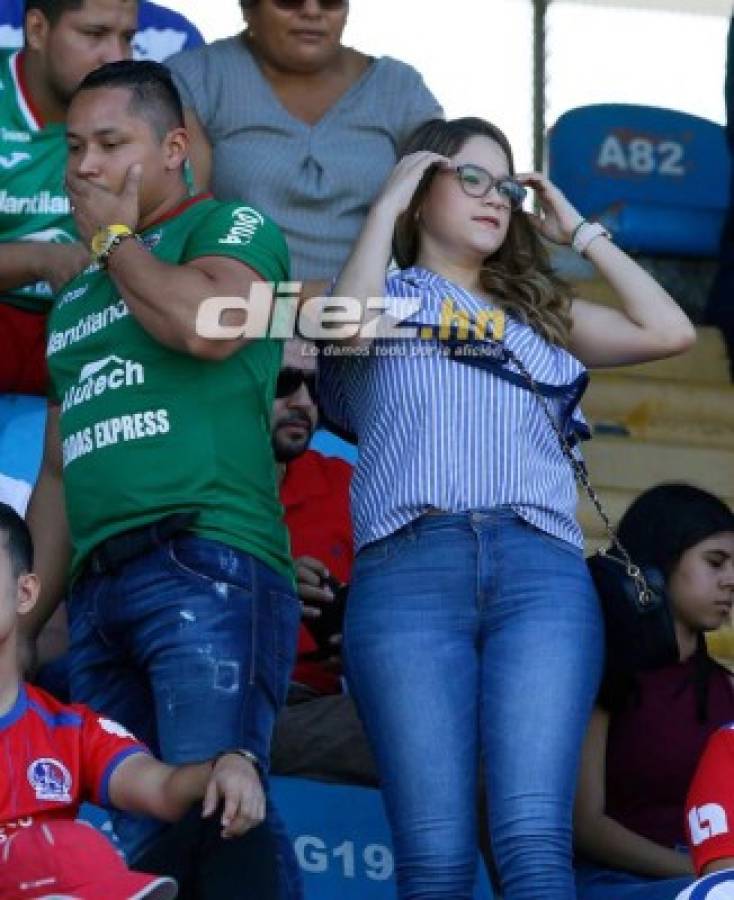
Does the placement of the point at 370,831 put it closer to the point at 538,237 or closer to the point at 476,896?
the point at 476,896

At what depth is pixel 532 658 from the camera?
12.5 feet

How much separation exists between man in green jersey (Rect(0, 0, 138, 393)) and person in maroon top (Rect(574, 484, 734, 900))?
1.38 m

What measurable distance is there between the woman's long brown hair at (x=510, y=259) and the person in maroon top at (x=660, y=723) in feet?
1.87

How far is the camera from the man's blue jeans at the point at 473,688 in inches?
147

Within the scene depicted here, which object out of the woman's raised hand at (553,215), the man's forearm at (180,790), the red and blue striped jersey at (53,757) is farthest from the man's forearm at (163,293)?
the woman's raised hand at (553,215)

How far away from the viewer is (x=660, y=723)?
462 centimetres

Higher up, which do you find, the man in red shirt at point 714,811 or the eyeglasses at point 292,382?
the eyeglasses at point 292,382

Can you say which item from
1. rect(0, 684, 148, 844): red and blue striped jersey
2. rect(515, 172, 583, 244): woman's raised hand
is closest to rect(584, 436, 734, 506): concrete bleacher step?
rect(515, 172, 583, 244): woman's raised hand

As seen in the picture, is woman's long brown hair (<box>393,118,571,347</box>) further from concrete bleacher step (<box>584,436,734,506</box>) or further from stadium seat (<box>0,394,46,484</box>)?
concrete bleacher step (<box>584,436,734,506</box>)

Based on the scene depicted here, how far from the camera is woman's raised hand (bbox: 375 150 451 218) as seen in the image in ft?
14.1

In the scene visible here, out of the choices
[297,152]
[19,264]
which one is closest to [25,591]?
[19,264]

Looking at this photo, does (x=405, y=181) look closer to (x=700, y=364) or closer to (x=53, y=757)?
(x=53, y=757)

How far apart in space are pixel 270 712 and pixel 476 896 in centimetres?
92

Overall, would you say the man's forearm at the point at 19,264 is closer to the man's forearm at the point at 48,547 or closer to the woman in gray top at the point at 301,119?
the woman in gray top at the point at 301,119
